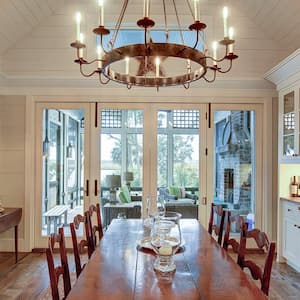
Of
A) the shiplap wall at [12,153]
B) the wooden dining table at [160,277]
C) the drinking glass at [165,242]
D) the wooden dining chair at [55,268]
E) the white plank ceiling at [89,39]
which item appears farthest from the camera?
the shiplap wall at [12,153]

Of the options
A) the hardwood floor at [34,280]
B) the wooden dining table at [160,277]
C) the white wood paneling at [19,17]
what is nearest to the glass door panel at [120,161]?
the hardwood floor at [34,280]

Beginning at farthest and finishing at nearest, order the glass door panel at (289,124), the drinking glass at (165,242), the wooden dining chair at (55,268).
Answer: the glass door panel at (289,124)
the drinking glass at (165,242)
the wooden dining chair at (55,268)

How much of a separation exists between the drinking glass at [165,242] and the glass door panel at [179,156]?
230cm

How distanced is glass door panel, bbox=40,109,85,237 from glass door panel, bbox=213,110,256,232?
84.6 inches

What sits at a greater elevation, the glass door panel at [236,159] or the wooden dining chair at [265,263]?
the glass door panel at [236,159]

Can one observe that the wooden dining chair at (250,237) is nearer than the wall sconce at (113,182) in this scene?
Yes

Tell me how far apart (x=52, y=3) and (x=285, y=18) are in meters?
3.18

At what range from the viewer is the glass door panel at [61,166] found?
191 inches

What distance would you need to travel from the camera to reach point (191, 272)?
1.84 metres

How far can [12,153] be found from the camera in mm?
4730

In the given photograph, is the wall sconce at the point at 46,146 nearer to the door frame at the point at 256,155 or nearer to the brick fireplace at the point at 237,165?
the door frame at the point at 256,155

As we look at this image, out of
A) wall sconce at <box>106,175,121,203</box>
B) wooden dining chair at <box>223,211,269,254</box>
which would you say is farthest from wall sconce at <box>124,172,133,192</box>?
wooden dining chair at <box>223,211,269,254</box>

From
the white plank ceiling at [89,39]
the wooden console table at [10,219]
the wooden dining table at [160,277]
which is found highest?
the white plank ceiling at [89,39]

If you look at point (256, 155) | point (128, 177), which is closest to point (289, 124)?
point (256, 155)
